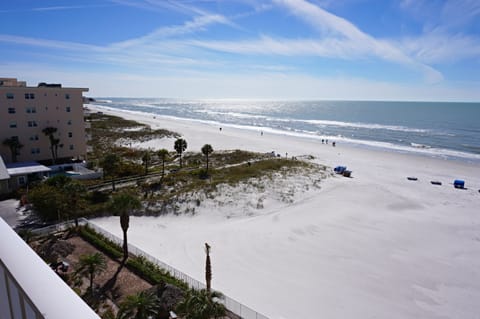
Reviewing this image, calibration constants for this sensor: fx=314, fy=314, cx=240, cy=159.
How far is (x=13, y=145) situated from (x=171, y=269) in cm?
2760

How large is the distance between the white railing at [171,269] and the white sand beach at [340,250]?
126 centimetres

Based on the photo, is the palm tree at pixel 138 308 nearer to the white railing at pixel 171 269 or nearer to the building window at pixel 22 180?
the white railing at pixel 171 269

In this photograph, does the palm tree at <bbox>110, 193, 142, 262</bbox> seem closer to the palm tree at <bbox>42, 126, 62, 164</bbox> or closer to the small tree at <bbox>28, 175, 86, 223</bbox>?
the small tree at <bbox>28, 175, 86, 223</bbox>

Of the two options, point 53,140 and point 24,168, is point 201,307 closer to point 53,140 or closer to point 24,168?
point 24,168

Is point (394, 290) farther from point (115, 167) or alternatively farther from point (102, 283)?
point (115, 167)

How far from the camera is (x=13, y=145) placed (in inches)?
1332

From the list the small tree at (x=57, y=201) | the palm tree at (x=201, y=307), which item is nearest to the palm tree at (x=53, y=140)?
the small tree at (x=57, y=201)

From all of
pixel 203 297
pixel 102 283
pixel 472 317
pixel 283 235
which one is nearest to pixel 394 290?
pixel 472 317

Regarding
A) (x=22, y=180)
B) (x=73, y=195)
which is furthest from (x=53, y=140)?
(x=73, y=195)

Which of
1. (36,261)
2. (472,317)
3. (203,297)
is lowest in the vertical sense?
(472,317)

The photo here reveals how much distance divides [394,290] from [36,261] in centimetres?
1882

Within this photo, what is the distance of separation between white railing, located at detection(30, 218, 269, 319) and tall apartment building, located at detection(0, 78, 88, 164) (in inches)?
729

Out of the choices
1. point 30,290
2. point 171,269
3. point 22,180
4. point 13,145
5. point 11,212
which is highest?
point 30,290

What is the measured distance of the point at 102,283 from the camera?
16.1 metres
